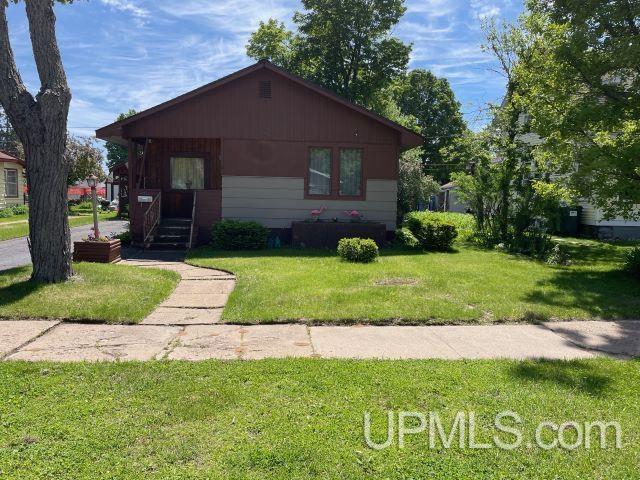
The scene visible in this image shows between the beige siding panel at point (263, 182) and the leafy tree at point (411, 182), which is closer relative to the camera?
the beige siding panel at point (263, 182)

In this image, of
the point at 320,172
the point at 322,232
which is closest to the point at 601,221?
the point at 320,172

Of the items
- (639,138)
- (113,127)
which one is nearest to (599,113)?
(639,138)

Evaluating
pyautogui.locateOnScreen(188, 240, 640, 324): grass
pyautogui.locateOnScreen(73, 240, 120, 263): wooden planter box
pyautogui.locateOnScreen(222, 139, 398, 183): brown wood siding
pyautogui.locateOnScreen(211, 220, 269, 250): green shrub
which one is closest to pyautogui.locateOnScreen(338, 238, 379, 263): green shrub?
pyautogui.locateOnScreen(188, 240, 640, 324): grass

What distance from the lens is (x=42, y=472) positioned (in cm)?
259

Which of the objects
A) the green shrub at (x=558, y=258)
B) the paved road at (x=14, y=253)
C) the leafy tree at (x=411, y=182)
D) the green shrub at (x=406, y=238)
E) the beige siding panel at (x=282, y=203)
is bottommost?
the paved road at (x=14, y=253)

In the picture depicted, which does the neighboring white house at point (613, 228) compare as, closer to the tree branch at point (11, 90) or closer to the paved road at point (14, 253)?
the tree branch at point (11, 90)

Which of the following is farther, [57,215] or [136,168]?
[136,168]

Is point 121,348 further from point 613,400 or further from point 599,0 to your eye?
point 599,0

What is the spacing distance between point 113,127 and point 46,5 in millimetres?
6407

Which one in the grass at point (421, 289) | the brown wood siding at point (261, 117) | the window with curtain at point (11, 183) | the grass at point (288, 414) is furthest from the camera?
the window with curtain at point (11, 183)

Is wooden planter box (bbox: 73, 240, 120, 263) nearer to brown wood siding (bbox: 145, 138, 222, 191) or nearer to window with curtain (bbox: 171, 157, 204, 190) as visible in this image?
brown wood siding (bbox: 145, 138, 222, 191)

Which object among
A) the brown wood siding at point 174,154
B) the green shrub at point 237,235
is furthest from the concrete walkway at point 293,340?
the brown wood siding at point 174,154

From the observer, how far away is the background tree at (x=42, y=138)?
23.5 ft

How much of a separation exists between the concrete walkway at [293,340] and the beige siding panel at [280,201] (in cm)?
798
